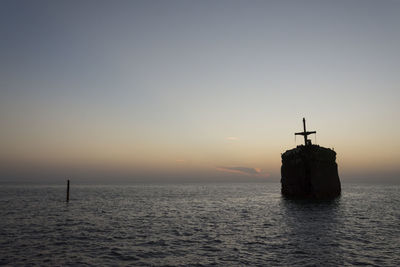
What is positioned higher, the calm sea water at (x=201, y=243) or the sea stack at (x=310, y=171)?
the sea stack at (x=310, y=171)

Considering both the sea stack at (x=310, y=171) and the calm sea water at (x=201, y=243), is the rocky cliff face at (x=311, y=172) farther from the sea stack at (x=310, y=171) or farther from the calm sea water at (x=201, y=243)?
the calm sea water at (x=201, y=243)

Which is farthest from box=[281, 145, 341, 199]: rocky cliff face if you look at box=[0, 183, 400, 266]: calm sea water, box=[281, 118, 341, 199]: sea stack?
box=[0, 183, 400, 266]: calm sea water

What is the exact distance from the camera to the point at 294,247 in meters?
18.1

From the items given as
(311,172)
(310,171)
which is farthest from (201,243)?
(310,171)

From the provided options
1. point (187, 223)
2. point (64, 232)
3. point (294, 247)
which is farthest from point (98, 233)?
point (294, 247)

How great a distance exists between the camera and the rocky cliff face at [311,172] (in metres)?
50.2

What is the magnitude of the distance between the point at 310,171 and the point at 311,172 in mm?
262

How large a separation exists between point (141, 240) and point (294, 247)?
34.4 ft

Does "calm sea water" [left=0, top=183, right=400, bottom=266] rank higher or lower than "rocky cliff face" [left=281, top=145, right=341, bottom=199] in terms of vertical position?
lower

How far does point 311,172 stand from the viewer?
5009cm

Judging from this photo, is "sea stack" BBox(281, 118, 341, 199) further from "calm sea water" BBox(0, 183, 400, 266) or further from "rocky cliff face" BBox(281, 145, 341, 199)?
"calm sea water" BBox(0, 183, 400, 266)

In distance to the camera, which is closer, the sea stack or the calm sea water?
the calm sea water

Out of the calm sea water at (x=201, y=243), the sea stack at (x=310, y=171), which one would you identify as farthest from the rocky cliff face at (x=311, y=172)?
the calm sea water at (x=201, y=243)

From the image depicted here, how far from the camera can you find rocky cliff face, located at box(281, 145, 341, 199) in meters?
50.2
